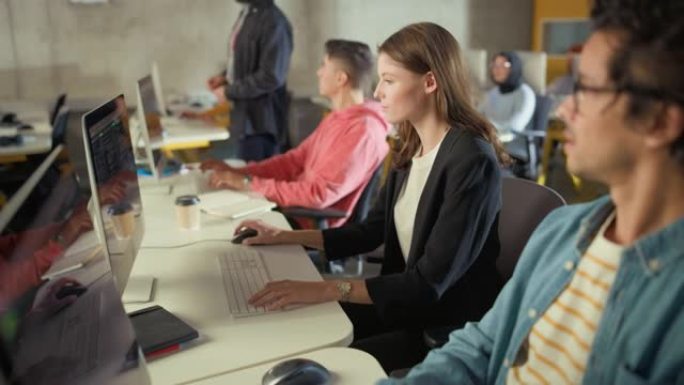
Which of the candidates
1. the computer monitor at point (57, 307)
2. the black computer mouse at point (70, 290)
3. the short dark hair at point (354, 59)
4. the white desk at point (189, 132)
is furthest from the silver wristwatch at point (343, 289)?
the white desk at point (189, 132)

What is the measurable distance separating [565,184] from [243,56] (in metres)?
2.98

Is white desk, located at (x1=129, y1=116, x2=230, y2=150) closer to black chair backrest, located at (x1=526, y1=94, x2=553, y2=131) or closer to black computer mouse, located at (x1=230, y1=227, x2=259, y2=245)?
black computer mouse, located at (x1=230, y1=227, x2=259, y2=245)

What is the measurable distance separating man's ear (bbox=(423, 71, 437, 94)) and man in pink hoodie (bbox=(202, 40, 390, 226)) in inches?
29.8

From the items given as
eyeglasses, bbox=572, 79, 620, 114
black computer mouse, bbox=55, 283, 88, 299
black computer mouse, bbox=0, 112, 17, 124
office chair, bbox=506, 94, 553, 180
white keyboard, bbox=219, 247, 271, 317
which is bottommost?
office chair, bbox=506, 94, 553, 180

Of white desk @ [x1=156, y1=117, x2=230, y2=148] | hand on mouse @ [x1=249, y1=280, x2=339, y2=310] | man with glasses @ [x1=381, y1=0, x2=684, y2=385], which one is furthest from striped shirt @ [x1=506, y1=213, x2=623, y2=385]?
white desk @ [x1=156, y1=117, x2=230, y2=148]

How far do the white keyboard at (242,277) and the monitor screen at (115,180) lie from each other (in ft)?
0.78

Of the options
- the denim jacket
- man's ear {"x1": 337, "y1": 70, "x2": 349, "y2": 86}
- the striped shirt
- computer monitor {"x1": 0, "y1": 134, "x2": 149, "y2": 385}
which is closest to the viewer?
computer monitor {"x1": 0, "y1": 134, "x2": 149, "y2": 385}

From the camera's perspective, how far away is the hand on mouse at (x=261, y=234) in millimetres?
1780

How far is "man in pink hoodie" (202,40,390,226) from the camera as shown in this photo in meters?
2.37

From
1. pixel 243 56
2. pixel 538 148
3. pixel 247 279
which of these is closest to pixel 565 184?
pixel 538 148

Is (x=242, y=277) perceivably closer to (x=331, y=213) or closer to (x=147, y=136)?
(x=331, y=213)

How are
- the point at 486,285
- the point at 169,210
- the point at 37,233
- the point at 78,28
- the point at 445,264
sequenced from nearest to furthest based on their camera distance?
the point at 37,233
the point at 445,264
the point at 486,285
the point at 169,210
the point at 78,28

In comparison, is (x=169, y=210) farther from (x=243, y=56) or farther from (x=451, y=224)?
(x=243, y=56)

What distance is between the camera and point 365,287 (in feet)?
4.76
